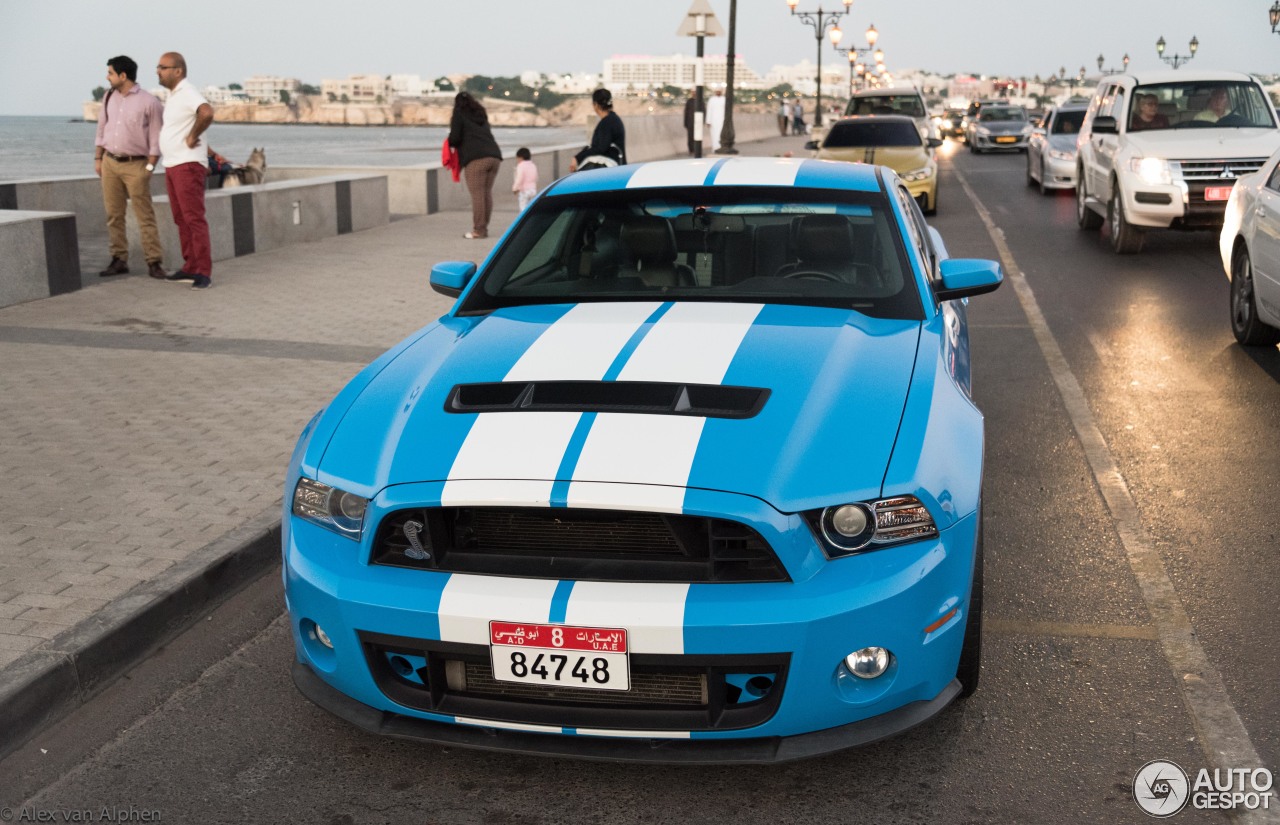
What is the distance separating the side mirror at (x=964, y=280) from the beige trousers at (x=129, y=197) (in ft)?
29.4

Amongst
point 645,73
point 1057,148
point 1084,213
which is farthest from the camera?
point 645,73

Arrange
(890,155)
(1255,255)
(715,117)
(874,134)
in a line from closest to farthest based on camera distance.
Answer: (1255,255) → (890,155) → (874,134) → (715,117)

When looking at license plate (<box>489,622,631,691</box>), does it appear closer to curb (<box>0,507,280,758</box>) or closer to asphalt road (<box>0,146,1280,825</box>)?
asphalt road (<box>0,146,1280,825</box>)

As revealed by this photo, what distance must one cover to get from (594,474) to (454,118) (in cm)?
1452

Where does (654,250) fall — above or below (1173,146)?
below

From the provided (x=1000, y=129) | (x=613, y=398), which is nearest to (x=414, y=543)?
(x=613, y=398)

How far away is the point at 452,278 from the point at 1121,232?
37.6ft

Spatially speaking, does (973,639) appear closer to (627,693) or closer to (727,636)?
(727,636)

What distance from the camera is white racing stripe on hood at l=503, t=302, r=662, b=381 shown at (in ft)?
13.0

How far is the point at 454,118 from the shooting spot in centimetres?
1709

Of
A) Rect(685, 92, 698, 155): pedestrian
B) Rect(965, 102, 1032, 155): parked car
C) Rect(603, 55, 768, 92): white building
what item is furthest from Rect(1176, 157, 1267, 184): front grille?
Rect(603, 55, 768, 92): white building

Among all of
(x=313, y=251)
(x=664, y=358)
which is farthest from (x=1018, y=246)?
(x=664, y=358)

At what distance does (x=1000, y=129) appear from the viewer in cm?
4353

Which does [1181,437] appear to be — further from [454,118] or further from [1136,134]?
[454,118]
